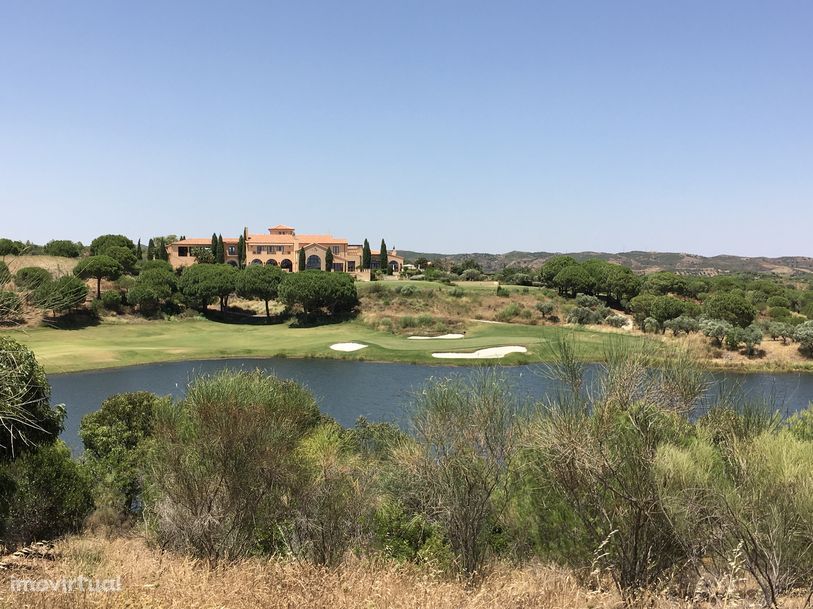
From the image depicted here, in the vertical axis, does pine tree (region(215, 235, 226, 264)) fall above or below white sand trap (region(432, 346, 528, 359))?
above

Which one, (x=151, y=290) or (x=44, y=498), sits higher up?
(x=151, y=290)

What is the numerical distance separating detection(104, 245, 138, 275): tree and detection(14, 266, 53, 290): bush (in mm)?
63830

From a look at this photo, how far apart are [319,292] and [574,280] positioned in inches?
1244

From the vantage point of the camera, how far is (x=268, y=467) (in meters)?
10.2

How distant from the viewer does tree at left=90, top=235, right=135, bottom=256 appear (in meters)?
71.8

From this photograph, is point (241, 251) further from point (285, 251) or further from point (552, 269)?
point (552, 269)

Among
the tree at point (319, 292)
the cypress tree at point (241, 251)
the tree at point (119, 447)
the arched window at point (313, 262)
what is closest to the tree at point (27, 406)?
the tree at point (119, 447)

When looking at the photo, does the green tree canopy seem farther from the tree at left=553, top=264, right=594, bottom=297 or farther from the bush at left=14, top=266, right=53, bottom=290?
the bush at left=14, top=266, right=53, bottom=290

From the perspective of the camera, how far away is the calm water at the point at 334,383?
2872 cm

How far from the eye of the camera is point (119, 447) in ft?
53.1

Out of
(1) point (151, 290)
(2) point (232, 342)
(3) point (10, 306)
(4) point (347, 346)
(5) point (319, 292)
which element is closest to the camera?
(3) point (10, 306)

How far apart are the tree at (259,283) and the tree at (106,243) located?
19.7 metres

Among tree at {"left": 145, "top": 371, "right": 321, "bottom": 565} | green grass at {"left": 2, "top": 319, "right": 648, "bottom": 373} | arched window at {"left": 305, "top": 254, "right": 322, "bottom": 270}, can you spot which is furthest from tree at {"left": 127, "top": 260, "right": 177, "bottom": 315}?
tree at {"left": 145, "top": 371, "right": 321, "bottom": 565}

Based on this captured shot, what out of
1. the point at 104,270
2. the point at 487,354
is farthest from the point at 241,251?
the point at 487,354
